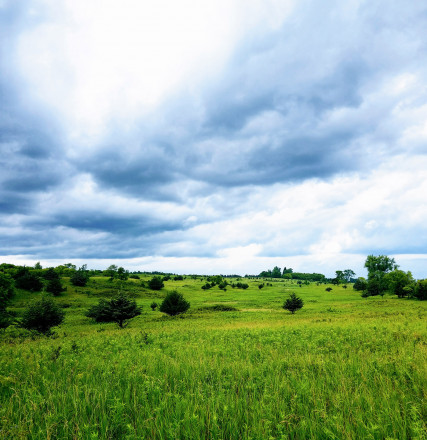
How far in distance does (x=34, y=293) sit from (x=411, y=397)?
262ft

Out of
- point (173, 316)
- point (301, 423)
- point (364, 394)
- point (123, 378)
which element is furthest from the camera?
point (173, 316)

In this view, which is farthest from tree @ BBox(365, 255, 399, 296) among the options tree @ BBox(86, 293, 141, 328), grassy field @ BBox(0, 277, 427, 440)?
grassy field @ BBox(0, 277, 427, 440)

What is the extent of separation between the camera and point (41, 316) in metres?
26.2

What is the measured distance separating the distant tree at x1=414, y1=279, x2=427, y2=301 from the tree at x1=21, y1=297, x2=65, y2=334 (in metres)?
73.0

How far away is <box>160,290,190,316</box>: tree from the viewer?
4238 cm

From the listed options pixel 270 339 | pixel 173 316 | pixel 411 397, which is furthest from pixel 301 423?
pixel 173 316

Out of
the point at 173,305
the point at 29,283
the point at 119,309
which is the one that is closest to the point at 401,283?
the point at 173,305

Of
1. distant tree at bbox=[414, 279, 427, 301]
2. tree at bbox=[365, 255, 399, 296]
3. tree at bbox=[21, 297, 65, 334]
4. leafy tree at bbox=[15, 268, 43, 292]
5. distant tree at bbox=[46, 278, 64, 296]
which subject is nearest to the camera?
tree at bbox=[21, 297, 65, 334]

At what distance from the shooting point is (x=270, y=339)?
39.0ft

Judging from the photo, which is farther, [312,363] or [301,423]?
[312,363]

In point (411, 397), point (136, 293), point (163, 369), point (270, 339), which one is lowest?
point (136, 293)

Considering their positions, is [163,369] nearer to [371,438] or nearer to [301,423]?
[301,423]

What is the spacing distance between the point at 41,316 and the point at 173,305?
67.4 ft

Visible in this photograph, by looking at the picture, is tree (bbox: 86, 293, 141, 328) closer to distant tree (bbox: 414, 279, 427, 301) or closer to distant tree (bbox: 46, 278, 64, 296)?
distant tree (bbox: 46, 278, 64, 296)
